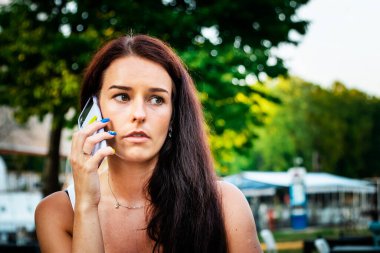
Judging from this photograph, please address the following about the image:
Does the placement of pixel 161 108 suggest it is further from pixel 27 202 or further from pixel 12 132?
pixel 12 132

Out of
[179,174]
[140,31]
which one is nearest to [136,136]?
[179,174]

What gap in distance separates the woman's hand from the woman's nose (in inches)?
3.9

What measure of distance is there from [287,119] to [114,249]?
158ft

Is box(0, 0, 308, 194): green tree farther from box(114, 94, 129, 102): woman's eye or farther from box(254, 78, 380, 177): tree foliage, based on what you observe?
box(254, 78, 380, 177): tree foliage

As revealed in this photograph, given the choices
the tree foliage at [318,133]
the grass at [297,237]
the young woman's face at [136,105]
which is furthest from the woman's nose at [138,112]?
the tree foliage at [318,133]

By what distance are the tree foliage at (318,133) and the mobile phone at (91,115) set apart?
4502 centimetres

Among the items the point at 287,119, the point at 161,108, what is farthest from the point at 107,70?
the point at 287,119

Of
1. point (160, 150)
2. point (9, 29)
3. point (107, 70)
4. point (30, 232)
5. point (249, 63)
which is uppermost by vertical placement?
point (9, 29)

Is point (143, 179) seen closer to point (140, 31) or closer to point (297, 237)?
point (140, 31)

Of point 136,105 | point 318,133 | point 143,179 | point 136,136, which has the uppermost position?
point 318,133

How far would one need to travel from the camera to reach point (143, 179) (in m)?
2.17

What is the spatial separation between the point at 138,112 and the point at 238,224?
0.54 meters

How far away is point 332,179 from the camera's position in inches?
1287

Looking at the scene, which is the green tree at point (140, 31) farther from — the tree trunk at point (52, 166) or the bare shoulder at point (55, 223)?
the bare shoulder at point (55, 223)
